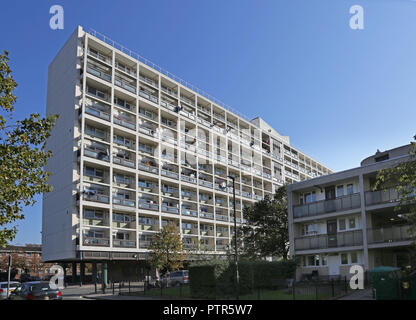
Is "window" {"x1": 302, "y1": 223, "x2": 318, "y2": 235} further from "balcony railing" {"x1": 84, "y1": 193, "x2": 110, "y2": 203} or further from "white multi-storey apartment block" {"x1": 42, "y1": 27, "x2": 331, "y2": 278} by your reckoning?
"balcony railing" {"x1": 84, "y1": 193, "x2": 110, "y2": 203}

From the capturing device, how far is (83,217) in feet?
159

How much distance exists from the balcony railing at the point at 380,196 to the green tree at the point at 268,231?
1605 centimetres

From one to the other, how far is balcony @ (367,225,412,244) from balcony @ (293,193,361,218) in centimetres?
239

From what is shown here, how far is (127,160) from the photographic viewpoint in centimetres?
5434

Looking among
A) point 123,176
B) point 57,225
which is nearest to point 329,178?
point 123,176

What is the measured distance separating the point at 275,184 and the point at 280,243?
1475 inches

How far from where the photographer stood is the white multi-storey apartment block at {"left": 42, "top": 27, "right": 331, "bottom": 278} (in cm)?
4944

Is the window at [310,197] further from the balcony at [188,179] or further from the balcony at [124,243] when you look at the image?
the balcony at [188,179]

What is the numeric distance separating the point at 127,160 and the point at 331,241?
29.0 m

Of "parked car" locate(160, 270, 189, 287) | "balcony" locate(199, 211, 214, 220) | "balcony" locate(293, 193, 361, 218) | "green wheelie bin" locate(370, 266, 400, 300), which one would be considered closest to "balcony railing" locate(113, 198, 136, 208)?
"parked car" locate(160, 270, 189, 287)

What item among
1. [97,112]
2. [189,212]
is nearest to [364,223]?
[97,112]

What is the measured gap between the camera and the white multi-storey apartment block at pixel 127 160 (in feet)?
162

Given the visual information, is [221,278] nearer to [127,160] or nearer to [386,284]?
[386,284]

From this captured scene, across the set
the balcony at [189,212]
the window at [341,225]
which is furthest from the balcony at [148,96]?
the window at [341,225]
